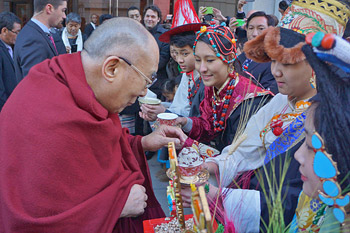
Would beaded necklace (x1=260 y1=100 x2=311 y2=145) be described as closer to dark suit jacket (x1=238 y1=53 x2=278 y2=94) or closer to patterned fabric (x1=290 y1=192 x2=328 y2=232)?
patterned fabric (x1=290 y1=192 x2=328 y2=232)

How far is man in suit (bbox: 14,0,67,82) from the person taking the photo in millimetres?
3686

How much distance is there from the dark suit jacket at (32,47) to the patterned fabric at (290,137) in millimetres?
3064

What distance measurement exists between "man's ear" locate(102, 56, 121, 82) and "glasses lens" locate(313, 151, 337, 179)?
1029 mm

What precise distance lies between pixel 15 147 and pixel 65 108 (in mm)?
273

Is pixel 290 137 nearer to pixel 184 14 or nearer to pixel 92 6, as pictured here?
pixel 184 14

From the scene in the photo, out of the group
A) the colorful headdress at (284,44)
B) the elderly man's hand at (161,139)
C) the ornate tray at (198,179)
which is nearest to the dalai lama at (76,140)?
the ornate tray at (198,179)

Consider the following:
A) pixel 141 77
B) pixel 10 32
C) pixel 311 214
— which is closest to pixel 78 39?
pixel 10 32

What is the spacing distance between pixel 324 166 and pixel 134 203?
0.98 m

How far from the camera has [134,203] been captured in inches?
62.0

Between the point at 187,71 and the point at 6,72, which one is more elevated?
the point at 187,71

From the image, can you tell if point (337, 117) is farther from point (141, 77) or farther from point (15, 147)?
point (15, 147)

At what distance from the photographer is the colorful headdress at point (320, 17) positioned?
1601 millimetres

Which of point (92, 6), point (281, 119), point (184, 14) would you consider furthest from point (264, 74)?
point (92, 6)

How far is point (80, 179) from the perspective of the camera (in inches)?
55.9
